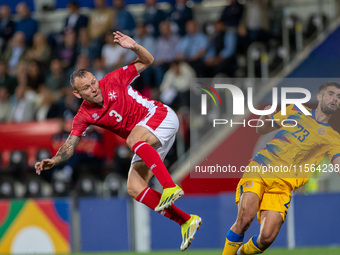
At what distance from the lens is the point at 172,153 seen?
9594 mm

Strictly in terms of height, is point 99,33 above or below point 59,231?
above

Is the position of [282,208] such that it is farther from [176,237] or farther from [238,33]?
[238,33]

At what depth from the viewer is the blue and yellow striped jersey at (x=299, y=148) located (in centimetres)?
574

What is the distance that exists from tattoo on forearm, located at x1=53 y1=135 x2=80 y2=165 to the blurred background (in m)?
2.35

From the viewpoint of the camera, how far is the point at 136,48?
5.80 meters

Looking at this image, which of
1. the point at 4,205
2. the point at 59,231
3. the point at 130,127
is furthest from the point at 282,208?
the point at 4,205

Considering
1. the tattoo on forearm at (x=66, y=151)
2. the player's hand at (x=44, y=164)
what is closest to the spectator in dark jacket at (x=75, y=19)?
the tattoo on forearm at (x=66, y=151)

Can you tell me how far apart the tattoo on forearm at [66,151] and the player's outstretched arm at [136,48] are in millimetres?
1082

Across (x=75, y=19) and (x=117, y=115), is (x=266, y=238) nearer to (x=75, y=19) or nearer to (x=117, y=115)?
(x=117, y=115)

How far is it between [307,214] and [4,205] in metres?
5.30

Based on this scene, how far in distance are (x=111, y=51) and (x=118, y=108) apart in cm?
558

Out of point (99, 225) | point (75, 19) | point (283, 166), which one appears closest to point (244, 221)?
point (283, 166)

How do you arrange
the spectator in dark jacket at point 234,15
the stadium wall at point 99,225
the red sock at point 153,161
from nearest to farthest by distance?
1. the red sock at point 153,161
2. the stadium wall at point 99,225
3. the spectator in dark jacket at point 234,15

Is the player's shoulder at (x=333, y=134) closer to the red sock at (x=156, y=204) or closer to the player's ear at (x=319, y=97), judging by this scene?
the player's ear at (x=319, y=97)
